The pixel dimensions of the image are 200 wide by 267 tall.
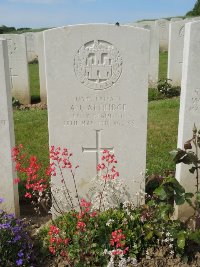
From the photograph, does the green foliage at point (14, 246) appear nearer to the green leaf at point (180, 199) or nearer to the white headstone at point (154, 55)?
the green leaf at point (180, 199)

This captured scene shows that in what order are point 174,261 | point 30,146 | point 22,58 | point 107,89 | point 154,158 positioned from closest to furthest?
point 174,261 < point 107,89 < point 154,158 < point 30,146 < point 22,58

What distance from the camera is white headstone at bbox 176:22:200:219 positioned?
10.9ft

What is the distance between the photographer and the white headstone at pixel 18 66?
8.95 meters

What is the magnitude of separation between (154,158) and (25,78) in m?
5.21

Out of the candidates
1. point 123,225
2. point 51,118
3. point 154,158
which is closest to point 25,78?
point 154,158

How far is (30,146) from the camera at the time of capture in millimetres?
6117

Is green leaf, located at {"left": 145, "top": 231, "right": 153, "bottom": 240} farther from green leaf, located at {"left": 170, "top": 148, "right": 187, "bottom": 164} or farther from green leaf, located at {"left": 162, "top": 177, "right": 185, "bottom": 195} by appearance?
green leaf, located at {"left": 170, "top": 148, "right": 187, "bottom": 164}

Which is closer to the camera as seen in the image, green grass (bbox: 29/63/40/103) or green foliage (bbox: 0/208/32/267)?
green foliage (bbox: 0/208/32/267)

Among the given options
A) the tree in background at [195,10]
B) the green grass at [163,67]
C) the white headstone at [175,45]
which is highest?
the tree in background at [195,10]

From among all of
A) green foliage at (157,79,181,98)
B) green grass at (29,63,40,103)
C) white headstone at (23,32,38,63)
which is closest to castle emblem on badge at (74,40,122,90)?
green foliage at (157,79,181,98)

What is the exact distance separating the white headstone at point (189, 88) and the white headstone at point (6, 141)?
1.74 m

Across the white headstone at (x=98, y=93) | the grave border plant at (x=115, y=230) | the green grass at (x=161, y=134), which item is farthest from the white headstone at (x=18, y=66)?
the grave border plant at (x=115, y=230)

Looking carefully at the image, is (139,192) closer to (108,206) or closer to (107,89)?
(108,206)

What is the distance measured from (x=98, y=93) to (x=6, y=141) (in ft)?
3.53
